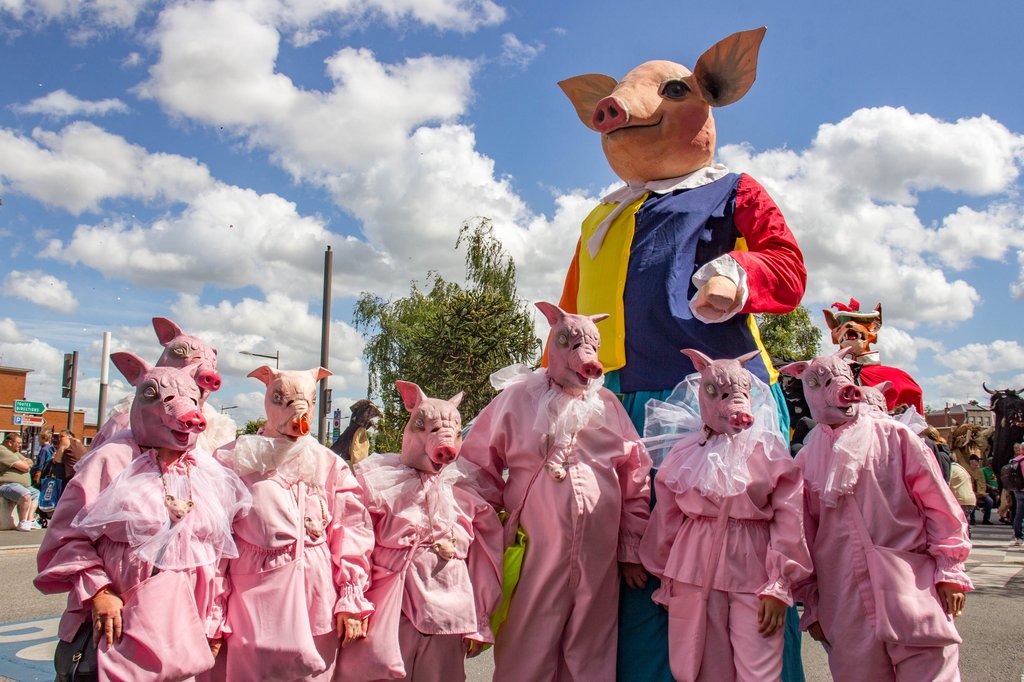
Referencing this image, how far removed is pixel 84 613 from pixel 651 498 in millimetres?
2102

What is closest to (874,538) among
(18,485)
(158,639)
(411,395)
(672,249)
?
(672,249)

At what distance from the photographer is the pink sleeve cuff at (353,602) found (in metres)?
2.88

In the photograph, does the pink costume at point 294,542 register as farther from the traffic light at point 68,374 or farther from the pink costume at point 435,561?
the traffic light at point 68,374

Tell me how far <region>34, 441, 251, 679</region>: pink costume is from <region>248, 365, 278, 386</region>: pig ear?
0.48m

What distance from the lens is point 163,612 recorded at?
2.56 meters

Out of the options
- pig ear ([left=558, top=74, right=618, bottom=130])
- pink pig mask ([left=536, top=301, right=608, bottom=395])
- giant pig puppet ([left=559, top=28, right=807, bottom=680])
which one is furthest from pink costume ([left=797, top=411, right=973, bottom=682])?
pig ear ([left=558, top=74, right=618, bottom=130])

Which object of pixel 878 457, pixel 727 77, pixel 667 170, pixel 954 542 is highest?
pixel 727 77

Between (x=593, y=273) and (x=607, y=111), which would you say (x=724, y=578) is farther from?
(x=607, y=111)

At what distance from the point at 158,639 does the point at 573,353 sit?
5.62 ft

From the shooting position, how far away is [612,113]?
3.77 meters

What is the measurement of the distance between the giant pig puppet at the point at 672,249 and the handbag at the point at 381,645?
88 cm

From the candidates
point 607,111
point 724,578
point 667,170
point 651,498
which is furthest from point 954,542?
point 607,111

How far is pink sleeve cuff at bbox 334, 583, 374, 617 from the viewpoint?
288 cm

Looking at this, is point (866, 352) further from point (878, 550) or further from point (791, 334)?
point (791, 334)
